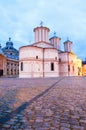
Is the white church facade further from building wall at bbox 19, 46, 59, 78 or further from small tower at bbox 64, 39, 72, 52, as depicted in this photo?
small tower at bbox 64, 39, 72, 52

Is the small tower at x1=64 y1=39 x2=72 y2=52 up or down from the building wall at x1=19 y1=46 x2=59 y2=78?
up

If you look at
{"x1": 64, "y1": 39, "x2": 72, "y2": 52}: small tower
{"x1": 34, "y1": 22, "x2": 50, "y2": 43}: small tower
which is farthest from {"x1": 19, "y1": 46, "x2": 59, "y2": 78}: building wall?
{"x1": 64, "y1": 39, "x2": 72, "y2": 52}: small tower

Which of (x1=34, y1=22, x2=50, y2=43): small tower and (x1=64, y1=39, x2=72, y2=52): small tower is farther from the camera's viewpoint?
(x1=64, y1=39, x2=72, y2=52): small tower

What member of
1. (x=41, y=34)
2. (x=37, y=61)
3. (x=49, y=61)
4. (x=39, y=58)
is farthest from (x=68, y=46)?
(x=37, y=61)

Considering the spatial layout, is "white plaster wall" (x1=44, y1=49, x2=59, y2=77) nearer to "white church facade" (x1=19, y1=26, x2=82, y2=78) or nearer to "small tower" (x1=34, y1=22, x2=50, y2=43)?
"white church facade" (x1=19, y1=26, x2=82, y2=78)

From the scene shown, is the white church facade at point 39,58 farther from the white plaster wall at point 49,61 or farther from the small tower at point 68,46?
the small tower at point 68,46

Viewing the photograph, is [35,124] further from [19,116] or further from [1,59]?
[1,59]

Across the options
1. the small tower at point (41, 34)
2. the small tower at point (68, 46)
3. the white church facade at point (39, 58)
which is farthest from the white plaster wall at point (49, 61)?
the small tower at point (68, 46)

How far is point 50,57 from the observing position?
42.4 meters

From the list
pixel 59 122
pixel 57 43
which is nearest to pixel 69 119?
pixel 59 122

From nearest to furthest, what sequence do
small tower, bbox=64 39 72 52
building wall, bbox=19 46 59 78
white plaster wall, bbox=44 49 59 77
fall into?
1. building wall, bbox=19 46 59 78
2. white plaster wall, bbox=44 49 59 77
3. small tower, bbox=64 39 72 52

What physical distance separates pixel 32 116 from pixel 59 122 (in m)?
0.81

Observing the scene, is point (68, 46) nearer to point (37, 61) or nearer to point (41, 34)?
point (41, 34)

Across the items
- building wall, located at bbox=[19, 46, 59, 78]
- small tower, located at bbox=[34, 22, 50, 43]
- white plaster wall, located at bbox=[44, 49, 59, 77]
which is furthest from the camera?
small tower, located at bbox=[34, 22, 50, 43]
